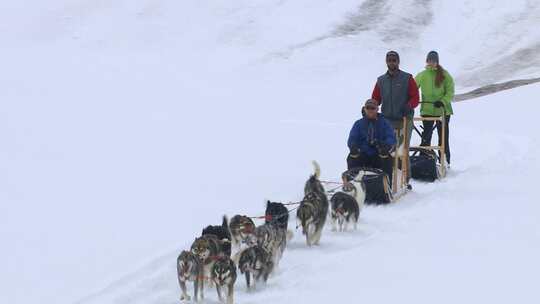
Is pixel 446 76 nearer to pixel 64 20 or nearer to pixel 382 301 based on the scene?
pixel 382 301

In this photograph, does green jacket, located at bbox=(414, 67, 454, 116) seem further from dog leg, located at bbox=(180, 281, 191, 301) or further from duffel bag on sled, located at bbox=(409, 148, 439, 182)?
dog leg, located at bbox=(180, 281, 191, 301)

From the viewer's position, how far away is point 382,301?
5406 mm

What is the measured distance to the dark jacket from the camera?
363 inches

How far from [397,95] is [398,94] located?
0.05 feet

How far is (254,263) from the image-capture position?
18.3 feet

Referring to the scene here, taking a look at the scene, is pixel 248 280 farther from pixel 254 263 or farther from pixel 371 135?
pixel 371 135

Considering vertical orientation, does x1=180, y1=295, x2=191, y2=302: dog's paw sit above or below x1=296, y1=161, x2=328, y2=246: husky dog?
below

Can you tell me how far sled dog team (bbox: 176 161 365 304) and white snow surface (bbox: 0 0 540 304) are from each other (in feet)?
0.55

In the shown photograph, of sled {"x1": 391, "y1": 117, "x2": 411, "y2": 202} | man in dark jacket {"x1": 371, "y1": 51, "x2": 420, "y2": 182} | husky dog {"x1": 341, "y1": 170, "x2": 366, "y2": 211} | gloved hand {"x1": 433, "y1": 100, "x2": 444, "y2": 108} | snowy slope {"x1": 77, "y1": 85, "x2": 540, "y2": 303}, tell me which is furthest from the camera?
gloved hand {"x1": 433, "y1": 100, "x2": 444, "y2": 108}

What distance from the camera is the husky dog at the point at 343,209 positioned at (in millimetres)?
7316

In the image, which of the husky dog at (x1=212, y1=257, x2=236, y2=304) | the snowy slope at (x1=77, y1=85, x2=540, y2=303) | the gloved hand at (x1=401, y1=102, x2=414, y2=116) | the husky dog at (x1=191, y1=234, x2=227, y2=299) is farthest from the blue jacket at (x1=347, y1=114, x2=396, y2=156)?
the husky dog at (x1=212, y1=257, x2=236, y2=304)

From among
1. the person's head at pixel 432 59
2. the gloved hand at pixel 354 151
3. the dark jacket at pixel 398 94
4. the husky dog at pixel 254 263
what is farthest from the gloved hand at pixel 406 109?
the husky dog at pixel 254 263

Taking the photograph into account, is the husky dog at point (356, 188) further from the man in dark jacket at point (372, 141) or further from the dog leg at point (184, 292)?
the dog leg at point (184, 292)

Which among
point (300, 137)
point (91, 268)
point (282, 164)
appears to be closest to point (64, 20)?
point (300, 137)
